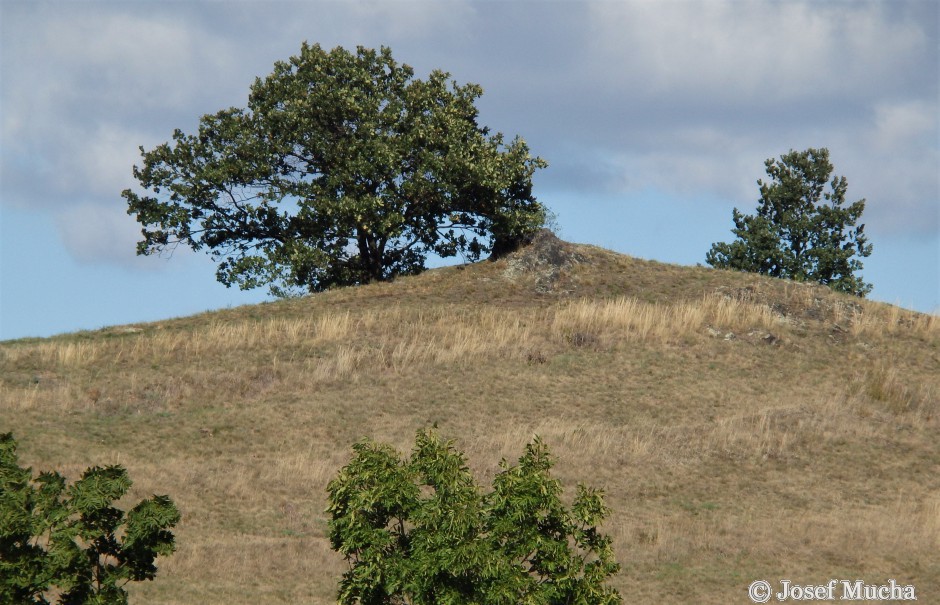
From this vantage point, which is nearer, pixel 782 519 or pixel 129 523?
pixel 129 523

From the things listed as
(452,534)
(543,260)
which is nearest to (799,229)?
(543,260)

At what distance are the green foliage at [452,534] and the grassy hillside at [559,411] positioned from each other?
6262 mm

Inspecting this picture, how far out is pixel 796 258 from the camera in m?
57.9

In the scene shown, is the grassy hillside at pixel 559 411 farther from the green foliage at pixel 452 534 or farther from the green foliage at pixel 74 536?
the green foliage at pixel 452 534

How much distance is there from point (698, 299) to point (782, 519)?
17476 millimetres

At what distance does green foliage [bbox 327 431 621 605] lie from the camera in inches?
574

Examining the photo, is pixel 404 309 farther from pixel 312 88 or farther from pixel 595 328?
pixel 312 88

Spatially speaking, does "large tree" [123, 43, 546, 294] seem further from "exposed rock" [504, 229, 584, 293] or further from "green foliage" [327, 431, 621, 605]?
"green foliage" [327, 431, 621, 605]

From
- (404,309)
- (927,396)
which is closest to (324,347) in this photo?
(404,309)

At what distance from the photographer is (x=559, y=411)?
111ft

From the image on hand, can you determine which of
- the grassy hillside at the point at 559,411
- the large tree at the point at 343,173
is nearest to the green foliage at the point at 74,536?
the grassy hillside at the point at 559,411

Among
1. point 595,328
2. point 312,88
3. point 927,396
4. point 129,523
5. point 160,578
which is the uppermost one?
point 312,88

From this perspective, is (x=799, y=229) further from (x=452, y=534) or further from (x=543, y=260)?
(x=452, y=534)

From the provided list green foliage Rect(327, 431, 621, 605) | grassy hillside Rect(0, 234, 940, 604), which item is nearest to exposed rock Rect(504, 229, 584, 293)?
grassy hillside Rect(0, 234, 940, 604)
